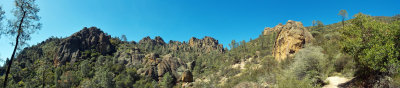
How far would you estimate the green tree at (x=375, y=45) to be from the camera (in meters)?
7.39

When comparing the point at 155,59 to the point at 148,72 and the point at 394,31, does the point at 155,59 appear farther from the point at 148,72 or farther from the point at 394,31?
the point at 394,31

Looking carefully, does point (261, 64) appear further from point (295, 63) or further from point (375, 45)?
point (375, 45)

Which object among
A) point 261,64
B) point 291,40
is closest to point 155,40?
point 261,64

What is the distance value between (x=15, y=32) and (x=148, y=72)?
153 feet

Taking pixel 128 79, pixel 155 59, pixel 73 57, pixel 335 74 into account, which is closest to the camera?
pixel 335 74

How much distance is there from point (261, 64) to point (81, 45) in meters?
92.3

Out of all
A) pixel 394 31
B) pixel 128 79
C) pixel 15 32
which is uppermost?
pixel 15 32

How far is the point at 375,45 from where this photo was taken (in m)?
7.88

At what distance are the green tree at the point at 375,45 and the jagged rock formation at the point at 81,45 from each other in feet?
314

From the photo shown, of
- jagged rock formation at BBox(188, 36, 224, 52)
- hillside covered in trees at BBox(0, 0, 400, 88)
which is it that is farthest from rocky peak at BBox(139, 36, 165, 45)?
hillside covered in trees at BBox(0, 0, 400, 88)

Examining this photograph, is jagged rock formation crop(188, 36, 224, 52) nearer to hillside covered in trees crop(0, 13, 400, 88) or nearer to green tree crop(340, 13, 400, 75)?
hillside covered in trees crop(0, 13, 400, 88)

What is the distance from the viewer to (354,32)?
926 cm

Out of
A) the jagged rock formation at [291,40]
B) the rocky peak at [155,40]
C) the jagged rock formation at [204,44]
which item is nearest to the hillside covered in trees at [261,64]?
the jagged rock formation at [291,40]

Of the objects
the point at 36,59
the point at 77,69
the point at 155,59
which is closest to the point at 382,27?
the point at 155,59
